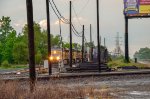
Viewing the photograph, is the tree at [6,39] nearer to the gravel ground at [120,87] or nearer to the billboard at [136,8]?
the billboard at [136,8]

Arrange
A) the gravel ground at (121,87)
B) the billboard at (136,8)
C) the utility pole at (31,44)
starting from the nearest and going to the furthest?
the gravel ground at (121,87)
the utility pole at (31,44)
the billboard at (136,8)

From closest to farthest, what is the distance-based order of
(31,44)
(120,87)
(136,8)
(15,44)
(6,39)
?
(31,44) → (120,87) → (136,8) → (15,44) → (6,39)

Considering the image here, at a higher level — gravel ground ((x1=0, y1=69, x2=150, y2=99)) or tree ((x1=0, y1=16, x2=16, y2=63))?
tree ((x1=0, y1=16, x2=16, y2=63))

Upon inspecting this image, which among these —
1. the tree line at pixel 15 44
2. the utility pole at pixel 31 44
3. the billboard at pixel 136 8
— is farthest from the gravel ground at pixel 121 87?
the tree line at pixel 15 44

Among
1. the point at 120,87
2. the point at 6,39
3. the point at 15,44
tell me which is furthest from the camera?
the point at 6,39

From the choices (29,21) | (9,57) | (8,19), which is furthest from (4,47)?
(29,21)

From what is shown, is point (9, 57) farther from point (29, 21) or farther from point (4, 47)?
point (29, 21)

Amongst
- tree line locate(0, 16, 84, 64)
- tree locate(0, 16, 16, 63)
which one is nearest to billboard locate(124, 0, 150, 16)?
tree line locate(0, 16, 84, 64)

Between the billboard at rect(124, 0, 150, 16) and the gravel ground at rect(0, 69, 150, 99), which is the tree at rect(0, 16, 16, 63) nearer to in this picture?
the billboard at rect(124, 0, 150, 16)

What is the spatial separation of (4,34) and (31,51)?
134m

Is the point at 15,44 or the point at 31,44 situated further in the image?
the point at 15,44

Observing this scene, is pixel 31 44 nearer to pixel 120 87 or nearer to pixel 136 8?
pixel 120 87

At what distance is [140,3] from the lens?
8969 centimetres

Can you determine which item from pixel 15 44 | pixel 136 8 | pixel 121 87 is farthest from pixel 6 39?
pixel 121 87
